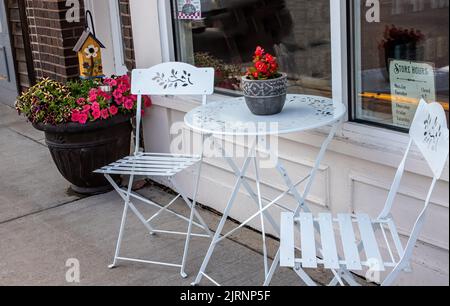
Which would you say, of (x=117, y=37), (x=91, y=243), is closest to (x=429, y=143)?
(x=91, y=243)

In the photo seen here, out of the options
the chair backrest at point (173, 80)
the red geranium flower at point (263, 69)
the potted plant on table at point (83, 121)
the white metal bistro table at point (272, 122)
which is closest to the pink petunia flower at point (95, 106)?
the potted plant on table at point (83, 121)

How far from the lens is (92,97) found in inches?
167

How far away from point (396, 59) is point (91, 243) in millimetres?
2017

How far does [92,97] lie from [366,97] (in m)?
1.95

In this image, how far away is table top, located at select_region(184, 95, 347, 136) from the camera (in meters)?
2.66

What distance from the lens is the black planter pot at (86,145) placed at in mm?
4172

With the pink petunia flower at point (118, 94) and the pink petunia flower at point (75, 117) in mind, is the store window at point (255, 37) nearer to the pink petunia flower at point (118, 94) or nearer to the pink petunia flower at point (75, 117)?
the pink petunia flower at point (118, 94)

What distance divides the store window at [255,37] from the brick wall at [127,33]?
22.0 inches

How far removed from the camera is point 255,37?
12.9 feet

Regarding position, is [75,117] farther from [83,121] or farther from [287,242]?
[287,242]

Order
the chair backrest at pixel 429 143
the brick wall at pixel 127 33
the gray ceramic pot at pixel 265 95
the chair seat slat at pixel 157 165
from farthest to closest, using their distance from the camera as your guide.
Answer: the brick wall at pixel 127 33 < the chair seat slat at pixel 157 165 < the gray ceramic pot at pixel 265 95 < the chair backrest at pixel 429 143

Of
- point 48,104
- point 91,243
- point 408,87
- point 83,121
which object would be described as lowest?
point 91,243
